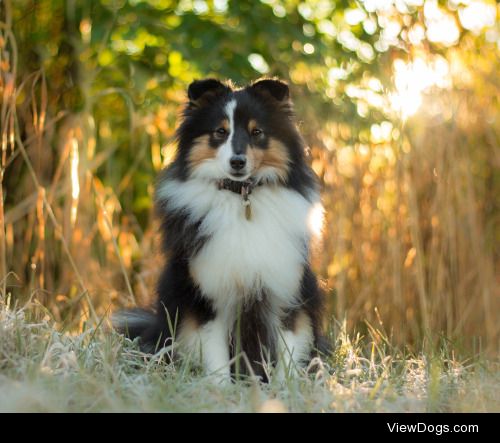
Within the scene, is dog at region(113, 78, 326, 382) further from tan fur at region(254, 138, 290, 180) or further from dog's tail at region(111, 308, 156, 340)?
dog's tail at region(111, 308, 156, 340)

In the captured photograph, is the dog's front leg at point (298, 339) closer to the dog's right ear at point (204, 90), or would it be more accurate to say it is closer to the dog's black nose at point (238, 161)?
the dog's black nose at point (238, 161)

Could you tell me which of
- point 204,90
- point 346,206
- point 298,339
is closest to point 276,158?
point 204,90

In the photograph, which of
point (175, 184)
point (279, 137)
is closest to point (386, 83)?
point (279, 137)

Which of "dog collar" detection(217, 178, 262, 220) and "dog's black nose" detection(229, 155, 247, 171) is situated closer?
"dog's black nose" detection(229, 155, 247, 171)

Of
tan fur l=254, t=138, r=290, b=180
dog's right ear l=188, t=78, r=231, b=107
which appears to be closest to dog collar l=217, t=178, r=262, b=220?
tan fur l=254, t=138, r=290, b=180

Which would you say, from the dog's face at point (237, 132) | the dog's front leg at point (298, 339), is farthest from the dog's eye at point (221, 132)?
the dog's front leg at point (298, 339)

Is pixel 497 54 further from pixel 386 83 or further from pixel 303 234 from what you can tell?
pixel 303 234

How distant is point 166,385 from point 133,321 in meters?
1.29

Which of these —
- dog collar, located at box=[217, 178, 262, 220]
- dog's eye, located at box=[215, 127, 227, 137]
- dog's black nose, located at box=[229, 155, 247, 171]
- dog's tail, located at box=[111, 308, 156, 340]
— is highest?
dog's eye, located at box=[215, 127, 227, 137]

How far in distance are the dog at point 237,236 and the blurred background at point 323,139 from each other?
3.48ft

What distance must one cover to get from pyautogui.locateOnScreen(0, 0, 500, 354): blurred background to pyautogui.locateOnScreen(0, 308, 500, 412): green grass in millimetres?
1271

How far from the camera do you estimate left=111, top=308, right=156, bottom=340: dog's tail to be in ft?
14.4
